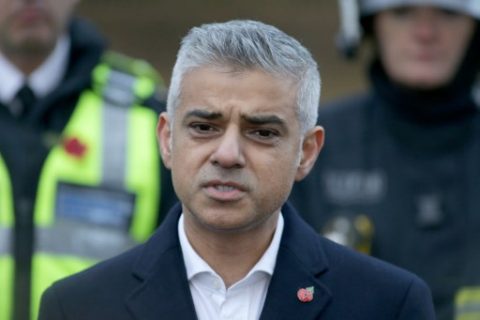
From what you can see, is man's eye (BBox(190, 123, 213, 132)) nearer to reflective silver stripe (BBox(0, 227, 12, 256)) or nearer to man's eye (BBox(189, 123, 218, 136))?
man's eye (BBox(189, 123, 218, 136))

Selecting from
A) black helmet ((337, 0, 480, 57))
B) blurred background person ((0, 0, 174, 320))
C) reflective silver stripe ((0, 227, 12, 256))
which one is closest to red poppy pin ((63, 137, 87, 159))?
blurred background person ((0, 0, 174, 320))

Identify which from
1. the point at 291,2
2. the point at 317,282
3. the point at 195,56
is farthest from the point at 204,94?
the point at 291,2

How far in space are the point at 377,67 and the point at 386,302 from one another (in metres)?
2.23

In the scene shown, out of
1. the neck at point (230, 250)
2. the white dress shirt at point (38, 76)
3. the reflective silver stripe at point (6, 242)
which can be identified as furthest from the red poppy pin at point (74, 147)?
the neck at point (230, 250)

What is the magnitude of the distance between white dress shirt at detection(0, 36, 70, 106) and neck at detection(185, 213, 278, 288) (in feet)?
4.74

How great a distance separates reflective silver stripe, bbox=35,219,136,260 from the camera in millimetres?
5359

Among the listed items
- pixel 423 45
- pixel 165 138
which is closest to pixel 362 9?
pixel 423 45

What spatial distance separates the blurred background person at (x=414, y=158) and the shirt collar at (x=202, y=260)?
1467 millimetres

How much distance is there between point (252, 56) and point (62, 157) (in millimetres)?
1426

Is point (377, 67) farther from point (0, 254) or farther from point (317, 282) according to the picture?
point (317, 282)

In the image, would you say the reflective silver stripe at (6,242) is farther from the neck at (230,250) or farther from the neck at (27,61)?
the neck at (230,250)

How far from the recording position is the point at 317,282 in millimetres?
4254

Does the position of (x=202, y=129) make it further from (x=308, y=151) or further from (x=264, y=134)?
(x=308, y=151)

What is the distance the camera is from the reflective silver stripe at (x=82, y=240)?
17.6ft
